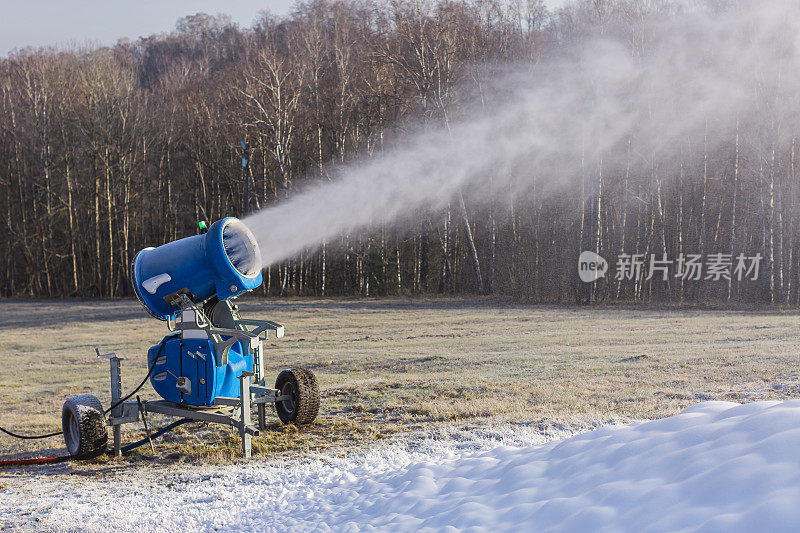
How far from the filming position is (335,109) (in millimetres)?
35562

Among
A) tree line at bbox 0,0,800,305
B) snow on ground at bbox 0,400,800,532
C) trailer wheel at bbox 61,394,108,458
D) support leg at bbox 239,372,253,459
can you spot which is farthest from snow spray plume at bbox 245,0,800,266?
snow on ground at bbox 0,400,800,532

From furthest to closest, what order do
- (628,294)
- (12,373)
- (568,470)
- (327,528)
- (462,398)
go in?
(628,294), (12,373), (462,398), (327,528), (568,470)

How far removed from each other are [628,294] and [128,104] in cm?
2873

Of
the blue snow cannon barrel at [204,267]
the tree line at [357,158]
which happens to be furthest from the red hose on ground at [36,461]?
the tree line at [357,158]

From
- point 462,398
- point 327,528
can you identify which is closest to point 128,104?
point 462,398

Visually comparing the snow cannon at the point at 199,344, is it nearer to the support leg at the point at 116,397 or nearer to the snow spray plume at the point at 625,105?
the support leg at the point at 116,397

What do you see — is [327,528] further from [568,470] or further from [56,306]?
[56,306]

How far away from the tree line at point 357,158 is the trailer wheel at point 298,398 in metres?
21.3

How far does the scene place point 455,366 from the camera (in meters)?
12.6

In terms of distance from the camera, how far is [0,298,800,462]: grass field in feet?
26.9

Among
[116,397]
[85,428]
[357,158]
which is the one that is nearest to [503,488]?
[85,428]

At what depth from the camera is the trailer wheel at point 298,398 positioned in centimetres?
790

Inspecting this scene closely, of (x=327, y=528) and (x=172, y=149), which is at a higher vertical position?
(x=172, y=149)

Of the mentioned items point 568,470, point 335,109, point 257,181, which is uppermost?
point 335,109
